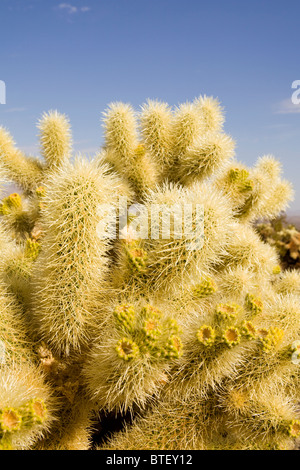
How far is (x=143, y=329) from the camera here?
1.68m

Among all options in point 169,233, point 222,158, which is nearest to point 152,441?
point 169,233

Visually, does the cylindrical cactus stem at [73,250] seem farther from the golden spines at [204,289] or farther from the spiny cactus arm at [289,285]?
the spiny cactus arm at [289,285]

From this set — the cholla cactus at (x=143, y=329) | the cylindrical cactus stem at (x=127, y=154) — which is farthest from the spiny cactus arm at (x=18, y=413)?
the cylindrical cactus stem at (x=127, y=154)

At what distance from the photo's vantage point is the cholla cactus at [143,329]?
180cm

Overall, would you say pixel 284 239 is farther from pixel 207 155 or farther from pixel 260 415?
pixel 260 415

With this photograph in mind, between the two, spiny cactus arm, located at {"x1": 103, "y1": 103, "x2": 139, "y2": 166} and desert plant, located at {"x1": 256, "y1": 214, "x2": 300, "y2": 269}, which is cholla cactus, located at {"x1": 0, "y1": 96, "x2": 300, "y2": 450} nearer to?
spiny cactus arm, located at {"x1": 103, "y1": 103, "x2": 139, "y2": 166}

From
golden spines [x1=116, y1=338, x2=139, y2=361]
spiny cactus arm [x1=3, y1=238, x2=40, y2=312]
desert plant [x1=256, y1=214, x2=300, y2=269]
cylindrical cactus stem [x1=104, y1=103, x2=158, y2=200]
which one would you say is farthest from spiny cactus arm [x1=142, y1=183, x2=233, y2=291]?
desert plant [x1=256, y1=214, x2=300, y2=269]

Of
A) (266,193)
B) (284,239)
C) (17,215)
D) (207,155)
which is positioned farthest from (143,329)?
(284,239)

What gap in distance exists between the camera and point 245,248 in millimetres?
2961

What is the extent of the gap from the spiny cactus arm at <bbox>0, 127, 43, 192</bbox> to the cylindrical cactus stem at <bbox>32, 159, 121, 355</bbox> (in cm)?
202

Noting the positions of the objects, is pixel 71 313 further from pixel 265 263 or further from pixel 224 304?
pixel 265 263

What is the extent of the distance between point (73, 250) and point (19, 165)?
7.81ft

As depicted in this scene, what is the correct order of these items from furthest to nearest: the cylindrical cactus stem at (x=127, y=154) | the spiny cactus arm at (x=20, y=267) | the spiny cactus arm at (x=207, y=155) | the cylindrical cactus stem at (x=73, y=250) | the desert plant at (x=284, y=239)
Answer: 1. the desert plant at (x=284, y=239)
2. the cylindrical cactus stem at (x=127, y=154)
3. the spiny cactus arm at (x=207, y=155)
4. the spiny cactus arm at (x=20, y=267)
5. the cylindrical cactus stem at (x=73, y=250)

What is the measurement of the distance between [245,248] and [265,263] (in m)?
0.24
